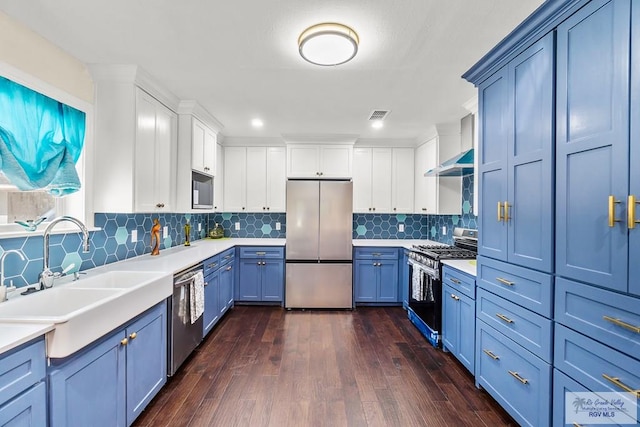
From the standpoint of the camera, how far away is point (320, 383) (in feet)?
7.48

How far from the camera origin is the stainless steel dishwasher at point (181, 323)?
2.24 metres

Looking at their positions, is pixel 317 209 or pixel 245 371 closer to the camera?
pixel 245 371

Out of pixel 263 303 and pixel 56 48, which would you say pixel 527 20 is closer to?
pixel 56 48

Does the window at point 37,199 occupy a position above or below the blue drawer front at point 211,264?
above

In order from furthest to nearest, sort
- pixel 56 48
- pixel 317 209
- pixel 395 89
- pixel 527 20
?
pixel 317 209, pixel 395 89, pixel 56 48, pixel 527 20

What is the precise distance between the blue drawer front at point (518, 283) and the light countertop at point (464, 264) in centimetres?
18

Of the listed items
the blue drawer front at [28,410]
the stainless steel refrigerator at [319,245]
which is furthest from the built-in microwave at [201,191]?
the blue drawer front at [28,410]

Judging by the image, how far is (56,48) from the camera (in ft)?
6.53

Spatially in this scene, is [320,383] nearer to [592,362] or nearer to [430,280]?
[430,280]

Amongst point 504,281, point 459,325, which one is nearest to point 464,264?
point 459,325

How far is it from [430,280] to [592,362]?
164 cm

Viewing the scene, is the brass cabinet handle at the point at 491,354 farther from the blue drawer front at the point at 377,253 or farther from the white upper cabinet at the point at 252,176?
the white upper cabinet at the point at 252,176

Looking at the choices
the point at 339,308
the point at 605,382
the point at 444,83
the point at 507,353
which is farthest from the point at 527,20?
the point at 339,308

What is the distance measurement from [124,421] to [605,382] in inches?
95.7
